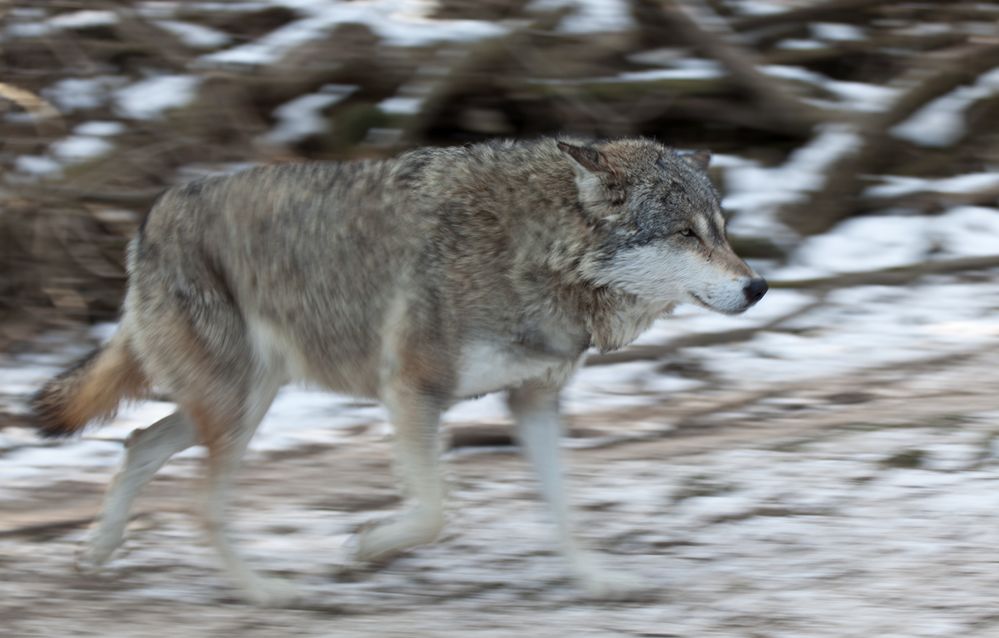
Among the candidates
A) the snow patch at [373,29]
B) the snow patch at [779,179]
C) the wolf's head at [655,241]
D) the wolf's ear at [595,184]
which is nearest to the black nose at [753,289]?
the wolf's head at [655,241]

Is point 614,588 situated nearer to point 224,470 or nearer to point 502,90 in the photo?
point 224,470

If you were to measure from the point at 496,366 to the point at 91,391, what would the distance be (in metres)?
1.55

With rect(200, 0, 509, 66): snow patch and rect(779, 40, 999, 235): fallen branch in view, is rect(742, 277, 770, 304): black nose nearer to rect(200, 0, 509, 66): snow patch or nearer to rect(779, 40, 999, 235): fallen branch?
rect(779, 40, 999, 235): fallen branch

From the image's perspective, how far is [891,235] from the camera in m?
8.66

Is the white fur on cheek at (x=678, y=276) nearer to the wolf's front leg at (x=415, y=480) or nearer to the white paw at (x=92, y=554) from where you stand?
the wolf's front leg at (x=415, y=480)

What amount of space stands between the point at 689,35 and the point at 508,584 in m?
5.80

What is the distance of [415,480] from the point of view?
418 cm

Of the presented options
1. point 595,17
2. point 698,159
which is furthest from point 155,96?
point 698,159

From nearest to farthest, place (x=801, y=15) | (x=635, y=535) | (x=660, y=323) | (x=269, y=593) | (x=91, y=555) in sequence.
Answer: (x=269, y=593) → (x=91, y=555) → (x=635, y=535) → (x=660, y=323) → (x=801, y=15)

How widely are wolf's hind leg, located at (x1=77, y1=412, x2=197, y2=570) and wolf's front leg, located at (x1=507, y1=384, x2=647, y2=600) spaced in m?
1.18

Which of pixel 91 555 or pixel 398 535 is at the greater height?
pixel 398 535

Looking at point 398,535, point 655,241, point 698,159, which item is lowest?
point 398,535

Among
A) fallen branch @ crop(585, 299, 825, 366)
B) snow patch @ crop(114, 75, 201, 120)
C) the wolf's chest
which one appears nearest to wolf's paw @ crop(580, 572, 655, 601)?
the wolf's chest

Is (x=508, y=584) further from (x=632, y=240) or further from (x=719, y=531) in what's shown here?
(x=632, y=240)
